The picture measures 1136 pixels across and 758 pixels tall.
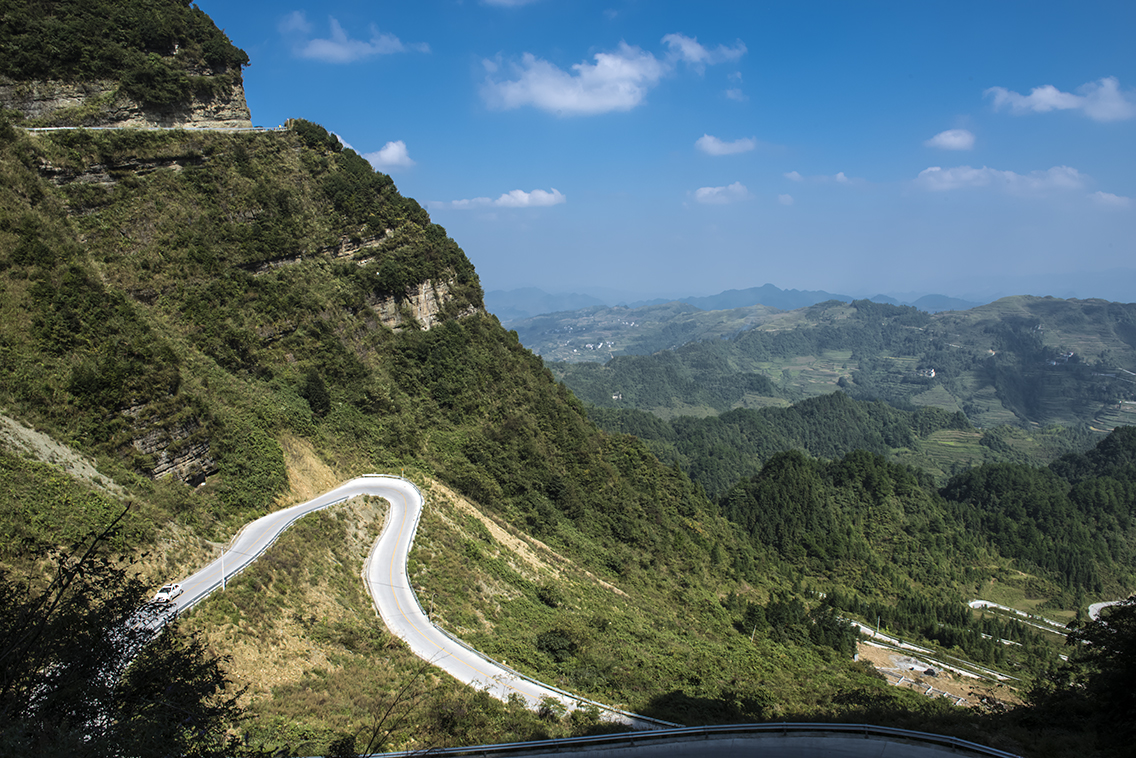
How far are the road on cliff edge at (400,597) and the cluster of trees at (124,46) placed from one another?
3675 centimetres

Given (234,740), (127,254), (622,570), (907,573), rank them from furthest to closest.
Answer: (907,573) → (622,570) → (127,254) → (234,740)

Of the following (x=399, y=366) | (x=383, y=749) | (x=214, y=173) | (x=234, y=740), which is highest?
(x=214, y=173)

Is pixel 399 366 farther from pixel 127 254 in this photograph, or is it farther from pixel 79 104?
pixel 79 104

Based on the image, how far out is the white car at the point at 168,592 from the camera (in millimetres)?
19406

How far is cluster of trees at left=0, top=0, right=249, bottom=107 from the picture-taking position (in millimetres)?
39000

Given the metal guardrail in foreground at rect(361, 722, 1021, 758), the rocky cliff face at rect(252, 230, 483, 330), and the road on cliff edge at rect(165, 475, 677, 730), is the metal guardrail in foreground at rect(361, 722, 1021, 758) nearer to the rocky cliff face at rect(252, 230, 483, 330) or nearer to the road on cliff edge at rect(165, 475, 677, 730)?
the road on cliff edge at rect(165, 475, 677, 730)

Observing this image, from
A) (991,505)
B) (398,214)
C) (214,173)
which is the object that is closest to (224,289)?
(214,173)

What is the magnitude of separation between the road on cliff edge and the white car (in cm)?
28

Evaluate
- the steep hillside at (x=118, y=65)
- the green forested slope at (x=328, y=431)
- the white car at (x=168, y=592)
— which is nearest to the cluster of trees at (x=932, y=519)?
the green forested slope at (x=328, y=431)

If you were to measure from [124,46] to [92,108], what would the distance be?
23.9ft

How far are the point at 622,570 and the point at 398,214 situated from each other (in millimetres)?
41823

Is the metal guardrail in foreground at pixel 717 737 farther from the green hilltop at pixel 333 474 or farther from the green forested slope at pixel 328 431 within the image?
the green forested slope at pixel 328 431

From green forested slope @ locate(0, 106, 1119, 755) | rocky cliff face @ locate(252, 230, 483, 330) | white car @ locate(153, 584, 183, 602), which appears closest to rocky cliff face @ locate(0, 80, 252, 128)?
green forested slope @ locate(0, 106, 1119, 755)

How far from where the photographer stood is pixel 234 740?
31.0ft
